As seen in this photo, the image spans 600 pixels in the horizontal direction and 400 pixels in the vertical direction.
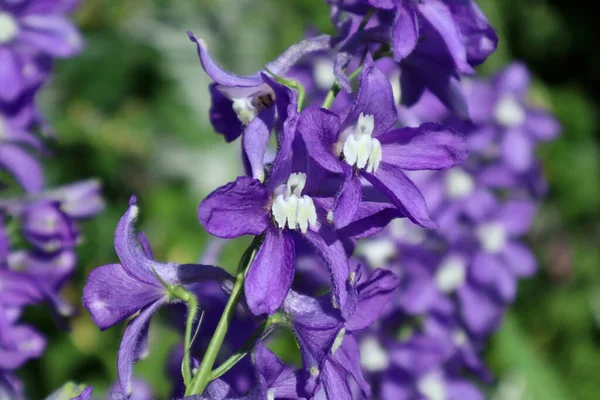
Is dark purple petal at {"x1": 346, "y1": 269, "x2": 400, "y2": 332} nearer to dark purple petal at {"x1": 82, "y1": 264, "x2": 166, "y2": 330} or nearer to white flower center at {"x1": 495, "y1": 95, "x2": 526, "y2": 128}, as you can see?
dark purple petal at {"x1": 82, "y1": 264, "x2": 166, "y2": 330}

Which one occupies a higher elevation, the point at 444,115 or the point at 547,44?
the point at 444,115

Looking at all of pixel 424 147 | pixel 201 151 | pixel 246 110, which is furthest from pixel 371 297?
pixel 201 151

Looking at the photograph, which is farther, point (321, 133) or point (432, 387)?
point (432, 387)

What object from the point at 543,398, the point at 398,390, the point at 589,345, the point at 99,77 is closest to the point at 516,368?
the point at 543,398

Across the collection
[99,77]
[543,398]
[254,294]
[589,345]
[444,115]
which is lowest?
[589,345]

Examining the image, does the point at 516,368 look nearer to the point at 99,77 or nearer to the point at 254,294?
the point at 254,294

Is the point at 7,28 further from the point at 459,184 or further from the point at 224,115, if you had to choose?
the point at 459,184

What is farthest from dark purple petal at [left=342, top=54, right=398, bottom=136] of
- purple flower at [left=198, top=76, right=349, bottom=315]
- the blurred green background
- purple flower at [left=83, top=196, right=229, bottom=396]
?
the blurred green background
